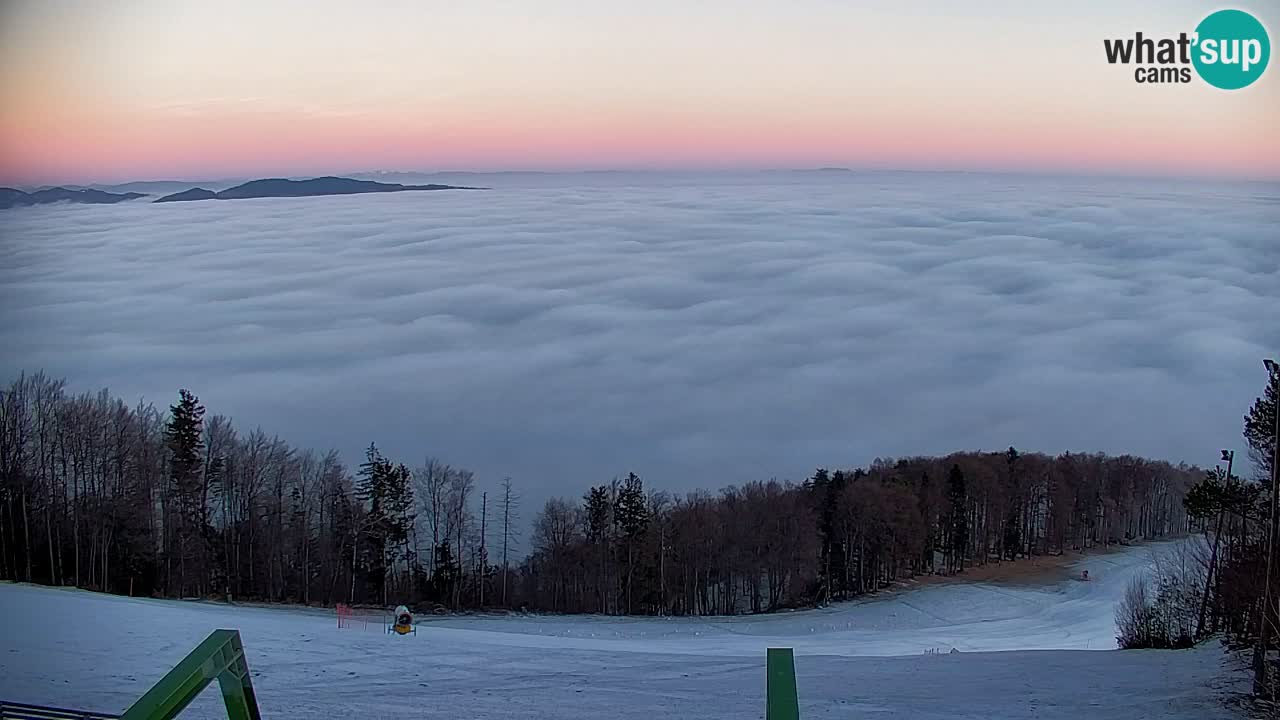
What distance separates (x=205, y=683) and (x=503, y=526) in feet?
39.9

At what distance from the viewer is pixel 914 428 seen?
777 inches

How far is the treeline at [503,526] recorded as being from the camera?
38.8 ft

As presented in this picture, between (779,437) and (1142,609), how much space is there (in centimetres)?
1168

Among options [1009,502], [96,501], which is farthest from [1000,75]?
[96,501]

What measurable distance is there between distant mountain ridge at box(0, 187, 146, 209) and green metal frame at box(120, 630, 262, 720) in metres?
4.97

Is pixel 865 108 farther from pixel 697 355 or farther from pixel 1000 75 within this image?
pixel 697 355

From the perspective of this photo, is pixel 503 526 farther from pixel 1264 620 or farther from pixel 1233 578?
pixel 1264 620

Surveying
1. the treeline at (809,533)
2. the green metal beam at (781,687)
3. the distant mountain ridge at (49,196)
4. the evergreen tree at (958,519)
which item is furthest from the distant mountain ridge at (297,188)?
the green metal beam at (781,687)

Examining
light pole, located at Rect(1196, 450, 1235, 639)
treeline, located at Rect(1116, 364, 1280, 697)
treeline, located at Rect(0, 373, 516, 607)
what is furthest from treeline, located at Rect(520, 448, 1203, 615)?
light pole, located at Rect(1196, 450, 1235, 639)

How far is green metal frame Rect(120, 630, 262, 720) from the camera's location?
4.61 feet

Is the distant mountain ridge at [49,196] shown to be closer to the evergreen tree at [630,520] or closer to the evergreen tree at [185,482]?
the evergreen tree at [185,482]

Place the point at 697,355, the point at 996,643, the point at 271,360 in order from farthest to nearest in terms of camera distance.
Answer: the point at 697,355 → the point at 271,360 → the point at 996,643

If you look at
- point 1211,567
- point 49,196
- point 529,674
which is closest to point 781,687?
point 529,674

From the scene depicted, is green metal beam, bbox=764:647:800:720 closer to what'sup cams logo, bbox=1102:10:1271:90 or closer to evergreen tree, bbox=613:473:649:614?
what'sup cams logo, bbox=1102:10:1271:90
